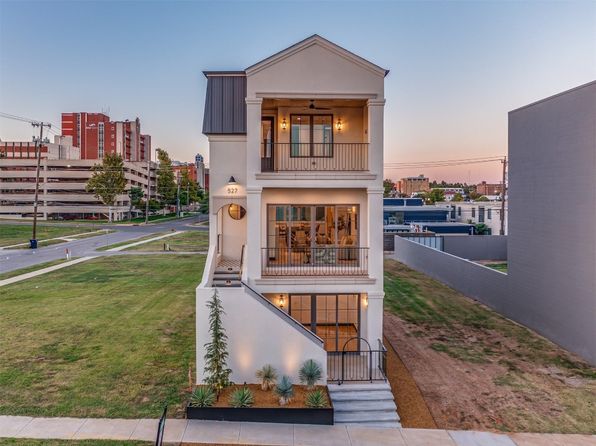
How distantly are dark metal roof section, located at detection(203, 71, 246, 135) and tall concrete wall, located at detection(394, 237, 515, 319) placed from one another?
14.9m

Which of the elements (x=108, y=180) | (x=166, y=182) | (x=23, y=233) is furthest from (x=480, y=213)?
(x=108, y=180)

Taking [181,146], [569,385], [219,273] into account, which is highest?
[181,146]

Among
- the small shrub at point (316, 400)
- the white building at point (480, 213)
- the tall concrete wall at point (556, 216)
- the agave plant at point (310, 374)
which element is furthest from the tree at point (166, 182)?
the small shrub at point (316, 400)

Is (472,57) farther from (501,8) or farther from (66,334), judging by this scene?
(66,334)

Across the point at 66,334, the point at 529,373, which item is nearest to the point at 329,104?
the point at 529,373

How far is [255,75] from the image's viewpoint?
455 inches

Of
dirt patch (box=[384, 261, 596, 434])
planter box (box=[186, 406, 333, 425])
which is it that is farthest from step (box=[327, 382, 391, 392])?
dirt patch (box=[384, 261, 596, 434])

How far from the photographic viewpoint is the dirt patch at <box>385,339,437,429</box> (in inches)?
345

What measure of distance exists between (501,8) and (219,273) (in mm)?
24501

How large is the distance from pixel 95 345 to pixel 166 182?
70075mm

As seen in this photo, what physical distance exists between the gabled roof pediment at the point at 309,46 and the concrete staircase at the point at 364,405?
9388 millimetres

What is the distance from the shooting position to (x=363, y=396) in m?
9.38

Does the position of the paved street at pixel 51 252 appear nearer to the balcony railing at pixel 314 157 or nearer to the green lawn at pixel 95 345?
the green lawn at pixel 95 345

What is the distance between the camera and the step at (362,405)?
9.02 metres
